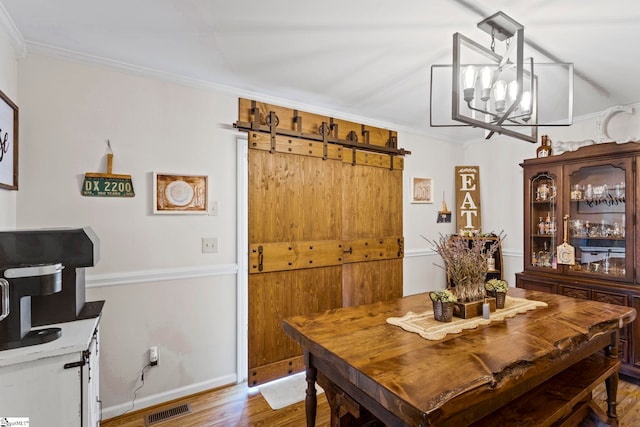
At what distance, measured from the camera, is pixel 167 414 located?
2215mm

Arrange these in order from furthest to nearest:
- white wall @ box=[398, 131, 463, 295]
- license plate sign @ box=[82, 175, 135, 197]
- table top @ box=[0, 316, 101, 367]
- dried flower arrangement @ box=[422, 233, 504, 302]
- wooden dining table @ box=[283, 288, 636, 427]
Result: white wall @ box=[398, 131, 463, 295], license plate sign @ box=[82, 175, 135, 197], dried flower arrangement @ box=[422, 233, 504, 302], table top @ box=[0, 316, 101, 367], wooden dining table @ box=[283, 288, 636, 427]

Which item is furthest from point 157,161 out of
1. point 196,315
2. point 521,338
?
point 521,338

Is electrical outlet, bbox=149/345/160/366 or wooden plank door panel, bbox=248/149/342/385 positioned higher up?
wooden plank door panel, bbox=248/149/342/385

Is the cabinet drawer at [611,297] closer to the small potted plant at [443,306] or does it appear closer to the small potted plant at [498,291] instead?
the small potted plant at [498,291]

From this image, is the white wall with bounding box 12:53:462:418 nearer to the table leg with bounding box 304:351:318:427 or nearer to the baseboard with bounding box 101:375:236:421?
the baseboard with bounding box 101:375:236:421

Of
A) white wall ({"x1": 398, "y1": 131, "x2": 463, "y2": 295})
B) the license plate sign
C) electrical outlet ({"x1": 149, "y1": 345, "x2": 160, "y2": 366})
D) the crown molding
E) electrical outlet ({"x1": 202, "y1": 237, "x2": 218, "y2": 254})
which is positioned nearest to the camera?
the crown molding

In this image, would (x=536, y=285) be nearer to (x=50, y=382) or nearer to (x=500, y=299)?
(x=500, y=299)

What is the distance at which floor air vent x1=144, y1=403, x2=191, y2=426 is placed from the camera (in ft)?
7.05

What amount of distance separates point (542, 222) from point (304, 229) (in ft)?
8.03

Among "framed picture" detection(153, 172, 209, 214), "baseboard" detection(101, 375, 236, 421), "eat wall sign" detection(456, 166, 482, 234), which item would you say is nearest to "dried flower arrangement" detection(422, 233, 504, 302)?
"framed picture" detection(153, 172, 209, 214)

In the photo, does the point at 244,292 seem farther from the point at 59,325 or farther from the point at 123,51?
the point at 123,51

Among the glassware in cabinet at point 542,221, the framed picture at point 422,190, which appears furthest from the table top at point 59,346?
the glassware in cabinet at point 542,221

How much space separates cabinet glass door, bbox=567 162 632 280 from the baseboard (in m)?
3.29

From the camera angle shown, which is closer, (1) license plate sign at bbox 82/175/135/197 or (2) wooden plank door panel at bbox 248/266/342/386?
(1) license plate sign at bbox 82/175/135/197
